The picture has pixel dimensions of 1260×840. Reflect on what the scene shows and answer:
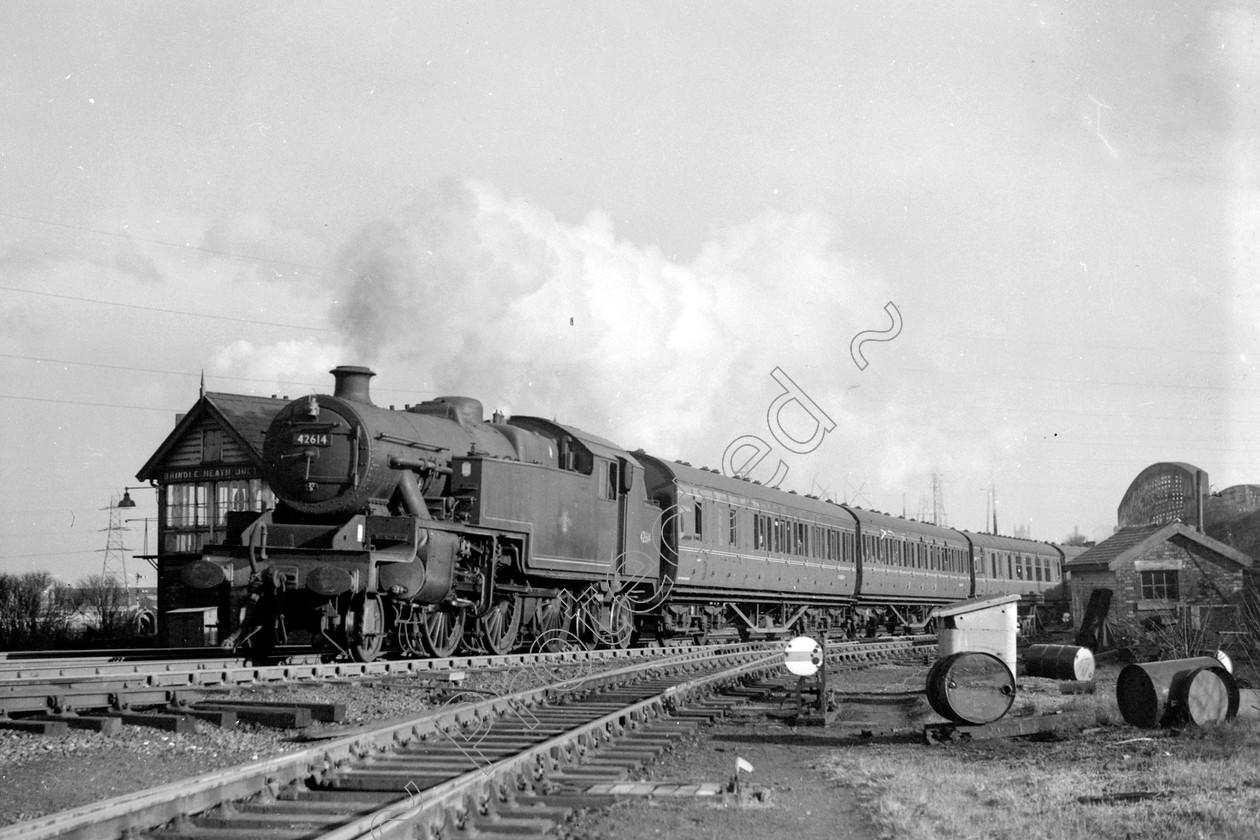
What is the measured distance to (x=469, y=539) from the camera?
51.6 ft

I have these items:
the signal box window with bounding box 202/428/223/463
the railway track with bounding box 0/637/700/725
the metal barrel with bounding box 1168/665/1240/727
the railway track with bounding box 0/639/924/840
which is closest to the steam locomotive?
the railway track with bounding box 0/637/700/725

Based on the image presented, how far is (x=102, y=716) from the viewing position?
9.07m

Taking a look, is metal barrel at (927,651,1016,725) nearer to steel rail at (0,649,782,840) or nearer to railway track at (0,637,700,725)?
steel rail at (0,649,782,840)

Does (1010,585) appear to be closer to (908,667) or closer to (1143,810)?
(908,667)

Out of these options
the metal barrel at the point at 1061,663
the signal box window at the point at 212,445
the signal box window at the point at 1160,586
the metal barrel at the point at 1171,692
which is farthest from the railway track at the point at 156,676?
the signal box window at the point at 1160,586

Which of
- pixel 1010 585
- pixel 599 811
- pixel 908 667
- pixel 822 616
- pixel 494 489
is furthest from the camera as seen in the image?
pixel 1010 585

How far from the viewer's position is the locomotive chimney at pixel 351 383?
15570 mm

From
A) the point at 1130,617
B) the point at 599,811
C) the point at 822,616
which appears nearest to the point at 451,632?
the point at 599,811

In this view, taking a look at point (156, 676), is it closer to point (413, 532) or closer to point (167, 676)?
point (167, 676)

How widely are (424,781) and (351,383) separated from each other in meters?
9.37

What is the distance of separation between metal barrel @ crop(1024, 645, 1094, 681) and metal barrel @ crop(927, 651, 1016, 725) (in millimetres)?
7409

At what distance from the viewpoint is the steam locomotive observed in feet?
46.3

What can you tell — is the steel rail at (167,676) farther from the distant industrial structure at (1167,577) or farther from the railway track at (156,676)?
the distant industrial structure at (1167,577)

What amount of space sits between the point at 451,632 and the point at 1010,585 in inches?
1145
